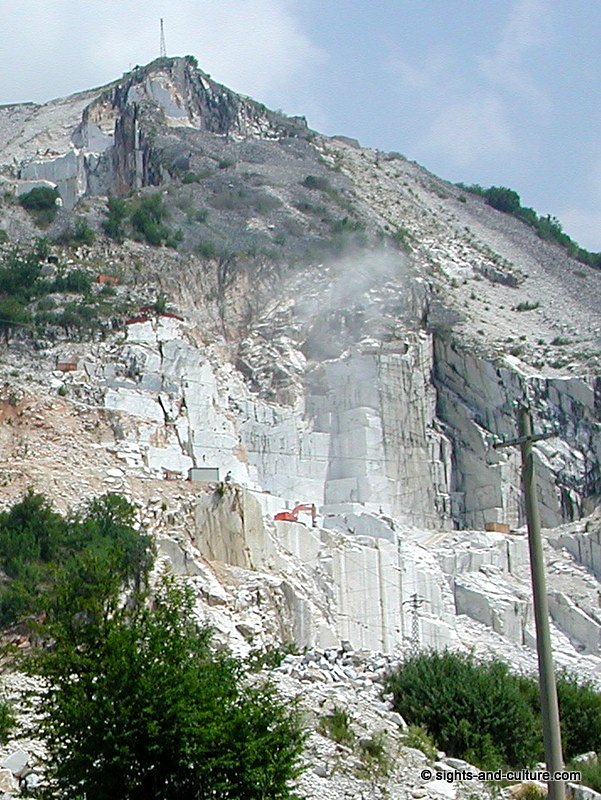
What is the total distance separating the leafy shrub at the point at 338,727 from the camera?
18.2m

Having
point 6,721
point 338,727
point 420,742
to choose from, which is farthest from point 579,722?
point 6,721

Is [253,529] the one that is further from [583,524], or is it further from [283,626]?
[583,524]

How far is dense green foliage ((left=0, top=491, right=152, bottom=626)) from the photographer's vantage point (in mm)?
25328

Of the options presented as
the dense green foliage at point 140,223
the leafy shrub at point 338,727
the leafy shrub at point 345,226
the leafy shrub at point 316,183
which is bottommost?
the leafy shrub at point 338,727

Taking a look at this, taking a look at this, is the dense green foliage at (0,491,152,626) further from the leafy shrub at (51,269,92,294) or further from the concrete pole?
the leafy shrub at (51,269,92,294)

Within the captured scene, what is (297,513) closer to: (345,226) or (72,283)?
(72,283)

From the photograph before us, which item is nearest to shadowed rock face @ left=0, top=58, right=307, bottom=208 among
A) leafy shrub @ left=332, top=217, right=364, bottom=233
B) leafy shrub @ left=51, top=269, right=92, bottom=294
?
leafy shrub @ left=332, top=217, right=364, bottom=233

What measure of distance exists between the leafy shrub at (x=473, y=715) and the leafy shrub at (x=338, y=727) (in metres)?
2.57

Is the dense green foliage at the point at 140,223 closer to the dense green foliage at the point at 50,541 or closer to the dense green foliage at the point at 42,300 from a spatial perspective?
the dense green foliage at the point at 42,300

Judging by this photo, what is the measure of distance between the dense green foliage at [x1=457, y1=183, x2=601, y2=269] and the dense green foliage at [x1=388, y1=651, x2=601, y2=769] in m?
55.8

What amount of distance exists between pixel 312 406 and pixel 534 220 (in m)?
43.3

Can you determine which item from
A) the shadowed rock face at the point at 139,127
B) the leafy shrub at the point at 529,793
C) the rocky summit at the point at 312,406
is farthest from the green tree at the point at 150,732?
the shadowed rock face at the point at 139,127

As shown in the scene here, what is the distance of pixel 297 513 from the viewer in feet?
121

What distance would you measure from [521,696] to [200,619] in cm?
717
